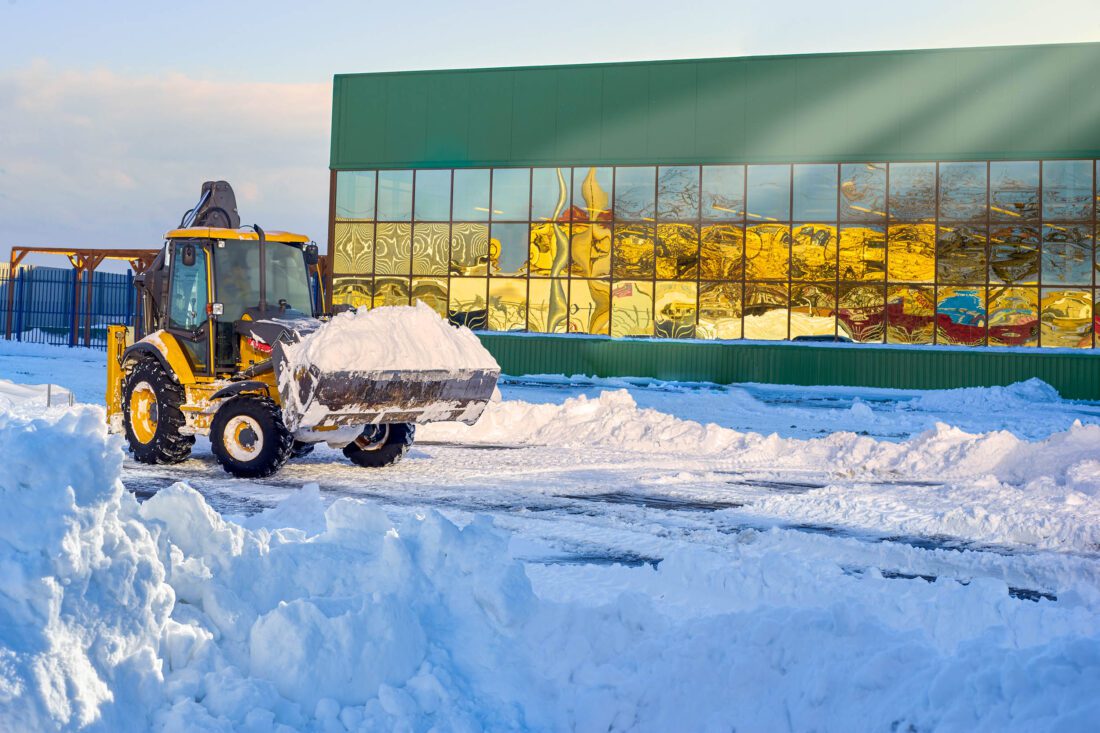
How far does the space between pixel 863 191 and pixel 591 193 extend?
7.46 metres

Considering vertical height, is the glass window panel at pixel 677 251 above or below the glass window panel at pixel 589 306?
above

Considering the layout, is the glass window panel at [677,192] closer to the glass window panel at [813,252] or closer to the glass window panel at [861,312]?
the glass window panel at [813,252]

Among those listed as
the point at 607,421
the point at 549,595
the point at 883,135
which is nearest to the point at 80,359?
the point at 607,421

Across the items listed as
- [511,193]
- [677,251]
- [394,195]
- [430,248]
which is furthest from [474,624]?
[394,195]

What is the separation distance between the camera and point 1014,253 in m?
29.4

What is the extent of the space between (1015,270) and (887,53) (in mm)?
6717

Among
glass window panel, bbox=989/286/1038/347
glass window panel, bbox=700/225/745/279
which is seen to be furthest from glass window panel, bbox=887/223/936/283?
glass window panel, bbox=700/225/745/279

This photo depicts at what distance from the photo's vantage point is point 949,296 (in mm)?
29750

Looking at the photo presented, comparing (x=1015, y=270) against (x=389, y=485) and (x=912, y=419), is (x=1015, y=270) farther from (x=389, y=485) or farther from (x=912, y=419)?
(x=389, y=485)

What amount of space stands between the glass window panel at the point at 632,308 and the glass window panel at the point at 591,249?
647 millimetres

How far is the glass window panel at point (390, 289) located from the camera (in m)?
33.1

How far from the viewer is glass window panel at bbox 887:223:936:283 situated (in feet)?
97.7

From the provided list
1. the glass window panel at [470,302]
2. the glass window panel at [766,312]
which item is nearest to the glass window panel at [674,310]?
the glass window panel at [766,312]

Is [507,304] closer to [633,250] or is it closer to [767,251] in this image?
[633,250]
